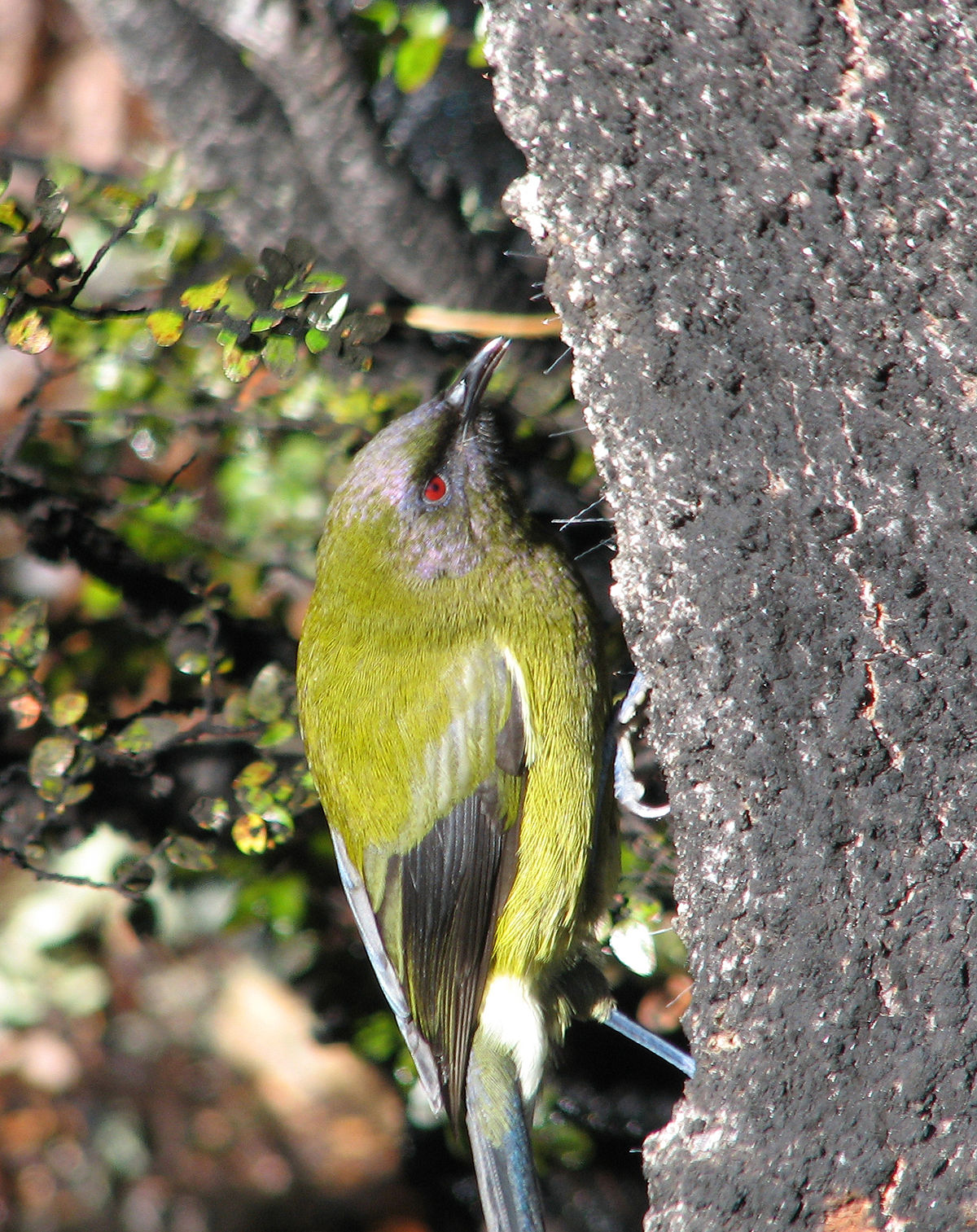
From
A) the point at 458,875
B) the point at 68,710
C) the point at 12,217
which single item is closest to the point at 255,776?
the point at 68,710

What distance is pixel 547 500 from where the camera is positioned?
9.73 ft

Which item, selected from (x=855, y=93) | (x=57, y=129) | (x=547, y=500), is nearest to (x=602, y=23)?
(x=855, y=93)

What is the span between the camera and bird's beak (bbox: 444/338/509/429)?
2.47 meters

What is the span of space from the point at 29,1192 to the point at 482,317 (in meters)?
4.14

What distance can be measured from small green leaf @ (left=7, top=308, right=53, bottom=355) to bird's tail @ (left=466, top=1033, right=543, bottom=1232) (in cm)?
169

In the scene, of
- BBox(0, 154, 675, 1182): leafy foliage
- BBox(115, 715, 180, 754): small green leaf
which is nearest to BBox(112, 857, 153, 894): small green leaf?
BBox(0, 154, 675, 1182): leafy foliage

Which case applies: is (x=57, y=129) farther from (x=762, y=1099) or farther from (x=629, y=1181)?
(x=762, y=1099)

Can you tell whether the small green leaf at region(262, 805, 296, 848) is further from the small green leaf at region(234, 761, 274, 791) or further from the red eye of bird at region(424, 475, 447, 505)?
the red eye of bird at region(424, 475, 447, 505)

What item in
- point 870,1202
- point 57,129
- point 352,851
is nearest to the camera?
point 870,1202

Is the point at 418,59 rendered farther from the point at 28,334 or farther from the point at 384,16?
the point at 28,334

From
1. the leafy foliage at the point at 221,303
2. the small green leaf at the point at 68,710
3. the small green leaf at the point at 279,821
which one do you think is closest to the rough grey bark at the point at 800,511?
the leafy foliage at the point at 221,303

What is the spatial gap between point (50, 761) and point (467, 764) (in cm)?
93

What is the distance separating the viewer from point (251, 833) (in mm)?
2506

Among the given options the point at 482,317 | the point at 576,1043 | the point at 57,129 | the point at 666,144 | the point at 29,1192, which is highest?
the point at 666,144
